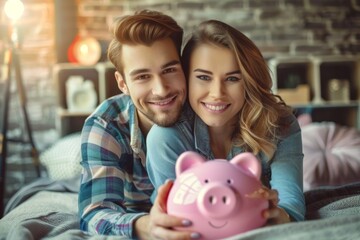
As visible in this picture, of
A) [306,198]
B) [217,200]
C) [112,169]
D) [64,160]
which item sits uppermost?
[217,200]

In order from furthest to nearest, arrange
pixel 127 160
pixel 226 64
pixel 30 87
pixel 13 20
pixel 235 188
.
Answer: pixel 30 87 → pixel 13 20 → pixel 127 160 → pixel 226 64 → pixel 235 188

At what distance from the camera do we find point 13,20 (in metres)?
2.80

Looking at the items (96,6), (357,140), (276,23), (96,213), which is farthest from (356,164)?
(96,6)

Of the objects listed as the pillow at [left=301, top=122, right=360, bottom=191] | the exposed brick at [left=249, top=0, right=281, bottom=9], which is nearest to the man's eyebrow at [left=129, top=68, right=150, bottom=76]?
the pillow at [left=301, top=122, right=360, bottom=191]

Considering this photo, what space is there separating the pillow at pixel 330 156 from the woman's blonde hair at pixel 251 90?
1.01 meters

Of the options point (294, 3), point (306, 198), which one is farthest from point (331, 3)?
point (306, 198)

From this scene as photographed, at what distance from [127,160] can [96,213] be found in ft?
0.97

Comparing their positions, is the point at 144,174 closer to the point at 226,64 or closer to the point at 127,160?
the point at 127,160

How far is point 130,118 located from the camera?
1700 millimetres

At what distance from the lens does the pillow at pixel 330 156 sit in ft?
7.97

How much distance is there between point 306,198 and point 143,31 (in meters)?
0.77

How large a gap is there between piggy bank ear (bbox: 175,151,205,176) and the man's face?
1.04ft

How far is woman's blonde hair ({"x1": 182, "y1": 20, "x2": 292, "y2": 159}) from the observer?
1.41m

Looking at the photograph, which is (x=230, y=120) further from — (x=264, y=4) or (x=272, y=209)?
(x=264, y=4)
